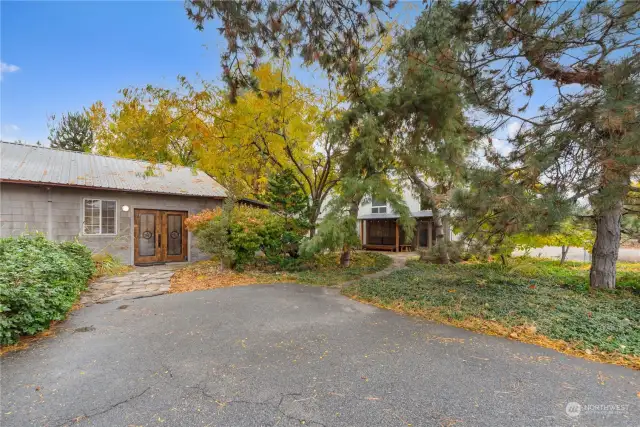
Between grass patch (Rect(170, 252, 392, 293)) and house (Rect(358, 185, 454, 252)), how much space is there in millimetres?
7222

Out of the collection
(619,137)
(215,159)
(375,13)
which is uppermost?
(375,13)

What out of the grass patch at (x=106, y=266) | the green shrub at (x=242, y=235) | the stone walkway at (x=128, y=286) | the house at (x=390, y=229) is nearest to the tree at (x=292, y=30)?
the green shrub at (x=242, y=235)

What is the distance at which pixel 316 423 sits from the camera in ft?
7.04

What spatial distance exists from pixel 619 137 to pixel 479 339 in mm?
3126

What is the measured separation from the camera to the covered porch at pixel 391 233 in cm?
1722

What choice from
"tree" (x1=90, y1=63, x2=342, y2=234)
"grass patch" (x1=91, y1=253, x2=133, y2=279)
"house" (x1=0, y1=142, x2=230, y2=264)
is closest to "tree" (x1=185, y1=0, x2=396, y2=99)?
"tree" (x1=90, y1=63, x2=342, y2=234)

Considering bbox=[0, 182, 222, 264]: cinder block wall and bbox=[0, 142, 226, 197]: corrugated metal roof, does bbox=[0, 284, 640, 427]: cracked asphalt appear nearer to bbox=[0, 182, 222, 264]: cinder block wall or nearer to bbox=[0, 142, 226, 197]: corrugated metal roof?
bbox=[0, 182, 222, 264]: cinder block wall

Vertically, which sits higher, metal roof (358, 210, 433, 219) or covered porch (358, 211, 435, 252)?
metal roof (358, 210, 433, 219)

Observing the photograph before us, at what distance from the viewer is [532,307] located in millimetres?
4844

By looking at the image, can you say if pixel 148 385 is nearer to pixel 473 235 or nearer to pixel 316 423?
pixel 316 423

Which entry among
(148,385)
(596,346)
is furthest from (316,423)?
(596,346)

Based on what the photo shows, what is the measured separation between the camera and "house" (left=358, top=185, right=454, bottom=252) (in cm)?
1719

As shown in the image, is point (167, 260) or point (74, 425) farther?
point (167, 260)

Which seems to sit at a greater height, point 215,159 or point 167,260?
point 215,159
